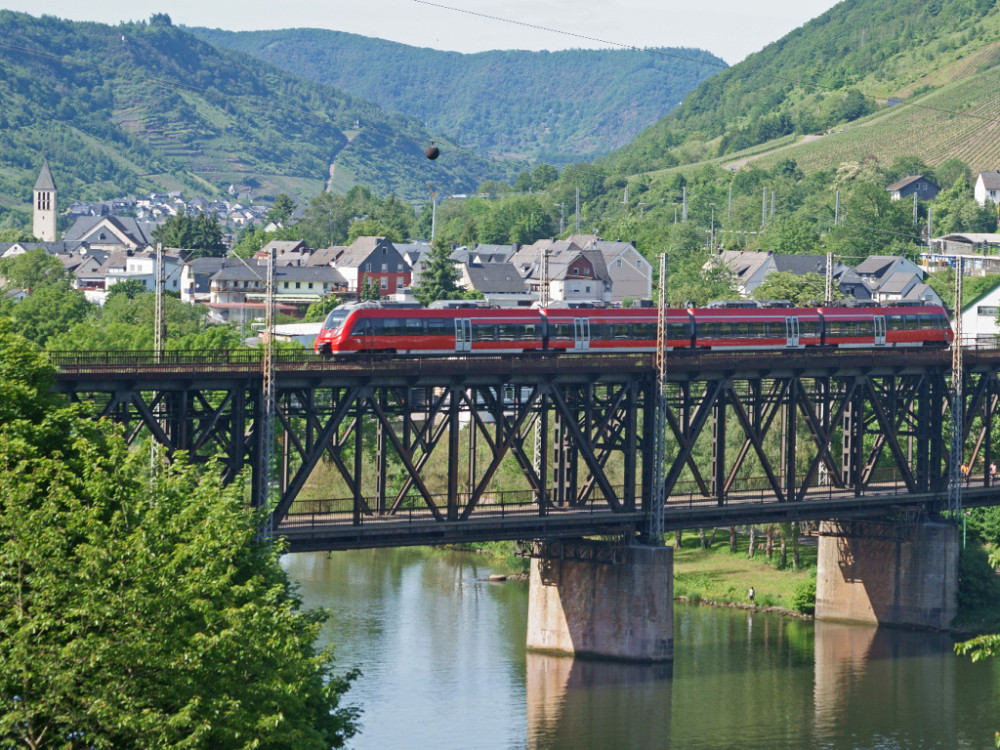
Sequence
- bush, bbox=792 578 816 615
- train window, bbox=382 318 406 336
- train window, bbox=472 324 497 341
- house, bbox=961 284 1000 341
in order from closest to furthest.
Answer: train window, bbox=382 318 406 336 → train window, bbox=472 324 497 341 → bush, bbox=792 578 816 615 → house, bbox=961 284 1000 341

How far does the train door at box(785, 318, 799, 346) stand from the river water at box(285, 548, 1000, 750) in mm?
14430

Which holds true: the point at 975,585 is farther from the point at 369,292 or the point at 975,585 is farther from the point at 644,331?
the point at 369,292

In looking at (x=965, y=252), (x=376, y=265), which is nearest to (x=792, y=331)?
(x=376, y=265)

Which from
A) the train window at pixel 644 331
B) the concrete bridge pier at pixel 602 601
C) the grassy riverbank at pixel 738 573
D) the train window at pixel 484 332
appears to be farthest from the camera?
the grassy riverbank at pixel 738 573

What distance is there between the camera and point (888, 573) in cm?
8550

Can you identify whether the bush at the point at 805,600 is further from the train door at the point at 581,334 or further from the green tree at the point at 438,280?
the green tree at the point at 438,280

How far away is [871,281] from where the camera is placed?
568 feet

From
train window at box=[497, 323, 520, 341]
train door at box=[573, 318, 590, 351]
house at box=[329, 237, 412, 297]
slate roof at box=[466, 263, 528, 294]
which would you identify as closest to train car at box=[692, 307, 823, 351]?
train door at box=[573, 318, 590, 351]

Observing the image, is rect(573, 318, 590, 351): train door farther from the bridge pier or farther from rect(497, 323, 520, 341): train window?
the bridge pier

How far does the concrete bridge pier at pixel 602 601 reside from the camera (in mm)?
72312

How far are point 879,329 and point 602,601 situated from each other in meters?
26.2

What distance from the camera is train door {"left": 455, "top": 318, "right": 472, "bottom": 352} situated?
245ft

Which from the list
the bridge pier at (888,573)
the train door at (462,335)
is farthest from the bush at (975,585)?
the train door at (462,335)

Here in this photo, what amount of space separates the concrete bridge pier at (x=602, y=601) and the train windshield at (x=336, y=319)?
13281 mm
